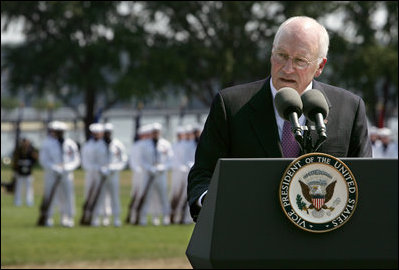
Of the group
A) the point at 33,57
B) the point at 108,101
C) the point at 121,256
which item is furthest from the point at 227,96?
the point at 108,101

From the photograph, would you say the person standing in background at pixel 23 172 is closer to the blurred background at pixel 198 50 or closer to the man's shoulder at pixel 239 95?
the blurred background at pixel 198 50

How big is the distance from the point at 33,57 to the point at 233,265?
38.9m

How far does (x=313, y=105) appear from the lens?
10.5 feet

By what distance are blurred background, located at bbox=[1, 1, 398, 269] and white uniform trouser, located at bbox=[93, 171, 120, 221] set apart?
67cm

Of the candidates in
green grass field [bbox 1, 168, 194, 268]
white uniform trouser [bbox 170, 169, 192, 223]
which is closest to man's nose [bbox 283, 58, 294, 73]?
green grass field [bbox 1, 168, 194, 268]

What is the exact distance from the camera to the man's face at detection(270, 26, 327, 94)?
374cm

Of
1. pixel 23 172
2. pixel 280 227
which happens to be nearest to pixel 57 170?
pixel 23 172

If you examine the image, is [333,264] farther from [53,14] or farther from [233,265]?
[53,14]

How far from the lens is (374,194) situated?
2.98 metres

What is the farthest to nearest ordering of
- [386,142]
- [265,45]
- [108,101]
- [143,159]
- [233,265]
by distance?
[108,101]
[265,45]
[386,142]
[143,159]
[233,265]

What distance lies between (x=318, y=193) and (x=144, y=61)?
93.8 feet

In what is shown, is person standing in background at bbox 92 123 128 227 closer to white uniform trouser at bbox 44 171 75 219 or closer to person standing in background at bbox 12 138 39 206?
white uniform trouser at bbox 44 171 75 219

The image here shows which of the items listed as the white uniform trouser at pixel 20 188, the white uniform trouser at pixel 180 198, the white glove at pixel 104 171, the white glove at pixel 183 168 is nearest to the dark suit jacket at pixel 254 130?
the white glove at pixel 104 171

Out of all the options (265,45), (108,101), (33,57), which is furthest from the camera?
(108,101)
